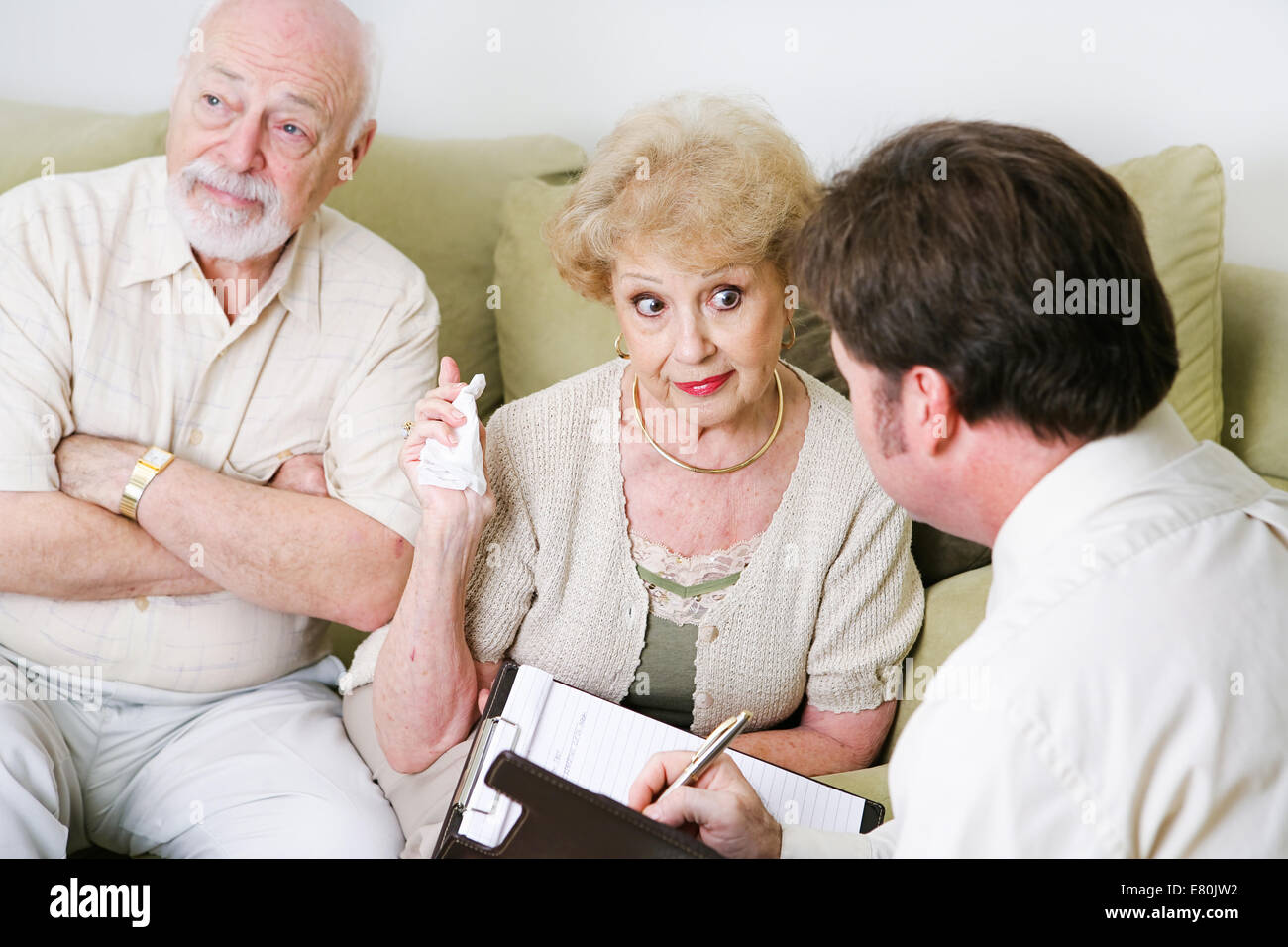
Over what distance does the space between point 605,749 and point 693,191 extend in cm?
70

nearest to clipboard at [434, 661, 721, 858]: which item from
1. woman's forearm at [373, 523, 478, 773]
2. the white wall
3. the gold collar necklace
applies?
woman's forearm at [373, 523, 478, 773]

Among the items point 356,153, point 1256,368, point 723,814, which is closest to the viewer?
point 723,814

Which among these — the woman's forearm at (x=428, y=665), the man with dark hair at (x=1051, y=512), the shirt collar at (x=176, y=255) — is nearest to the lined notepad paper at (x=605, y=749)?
the woman's forearm at (x=428, y=665)

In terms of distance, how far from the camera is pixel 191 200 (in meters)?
1.60

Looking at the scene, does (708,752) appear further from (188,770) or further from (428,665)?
(188,770)

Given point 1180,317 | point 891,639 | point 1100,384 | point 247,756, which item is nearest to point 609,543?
point 891,639

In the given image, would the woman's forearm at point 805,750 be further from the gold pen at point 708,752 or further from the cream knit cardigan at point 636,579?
the gold pen at point 708,752

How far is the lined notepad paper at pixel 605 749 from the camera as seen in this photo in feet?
4.42

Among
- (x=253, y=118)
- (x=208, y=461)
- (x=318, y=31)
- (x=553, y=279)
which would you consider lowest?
(x=208, y=461)

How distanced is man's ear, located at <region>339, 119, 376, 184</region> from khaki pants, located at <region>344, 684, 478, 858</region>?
2.72ft

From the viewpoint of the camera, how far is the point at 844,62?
209 cm

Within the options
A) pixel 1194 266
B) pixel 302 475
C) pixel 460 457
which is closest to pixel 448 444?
pixel 460 457

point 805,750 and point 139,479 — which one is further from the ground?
point 139,479

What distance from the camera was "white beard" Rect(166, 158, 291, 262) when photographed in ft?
5.20
